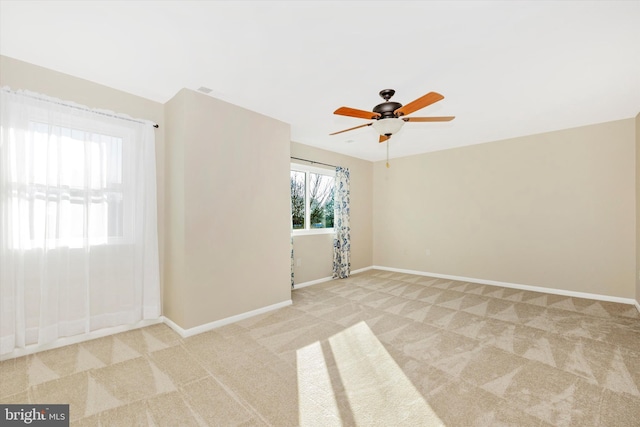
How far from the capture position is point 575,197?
4406mm

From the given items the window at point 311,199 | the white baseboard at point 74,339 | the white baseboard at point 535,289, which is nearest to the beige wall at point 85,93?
the white baseboard at point 74,339

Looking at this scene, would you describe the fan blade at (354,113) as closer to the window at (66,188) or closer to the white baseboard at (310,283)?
the window at (66,188)

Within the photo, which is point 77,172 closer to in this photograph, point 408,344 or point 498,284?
point 408,344

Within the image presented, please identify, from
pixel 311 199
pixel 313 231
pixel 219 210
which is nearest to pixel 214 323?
pixel 219 210

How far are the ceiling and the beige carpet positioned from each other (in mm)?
2686

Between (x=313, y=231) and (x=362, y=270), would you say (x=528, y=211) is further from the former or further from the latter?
(x=313, y=231)

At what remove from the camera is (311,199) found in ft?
17.9

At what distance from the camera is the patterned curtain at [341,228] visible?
5.67 meters

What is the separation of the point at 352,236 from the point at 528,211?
3251mm

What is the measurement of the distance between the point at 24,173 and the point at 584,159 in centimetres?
705

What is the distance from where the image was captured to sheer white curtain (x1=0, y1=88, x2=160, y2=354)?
97.0 inches

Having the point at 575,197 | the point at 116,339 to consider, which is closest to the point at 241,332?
the point at 116,339

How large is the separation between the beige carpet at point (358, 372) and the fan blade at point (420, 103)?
2.26 m

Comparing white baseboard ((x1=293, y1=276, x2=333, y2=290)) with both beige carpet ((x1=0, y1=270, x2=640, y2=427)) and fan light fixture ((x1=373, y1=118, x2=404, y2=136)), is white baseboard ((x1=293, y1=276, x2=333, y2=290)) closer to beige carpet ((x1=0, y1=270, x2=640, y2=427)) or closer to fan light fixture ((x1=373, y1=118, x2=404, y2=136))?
beige carpet ((x1=0, y1=270, x2=640, y2=427))
